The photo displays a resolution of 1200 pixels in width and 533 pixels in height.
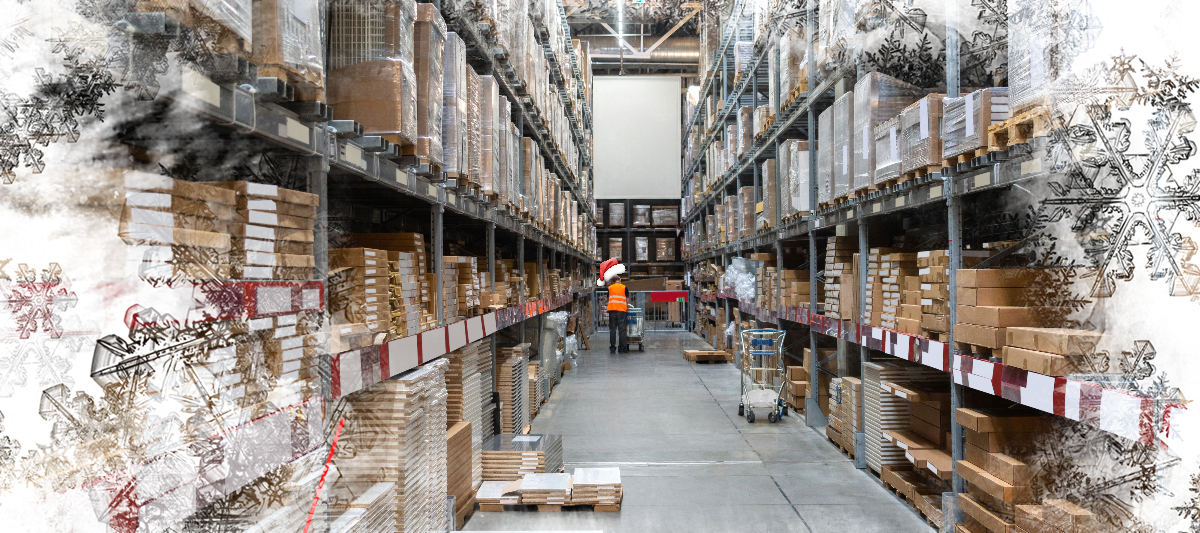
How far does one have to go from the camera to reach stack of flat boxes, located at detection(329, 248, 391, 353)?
8.93 ft

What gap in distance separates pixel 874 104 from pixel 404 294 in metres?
3.92

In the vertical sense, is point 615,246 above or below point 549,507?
above

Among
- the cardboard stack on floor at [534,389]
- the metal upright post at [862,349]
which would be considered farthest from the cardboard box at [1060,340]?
the cardboard stack on floor at [534,389]

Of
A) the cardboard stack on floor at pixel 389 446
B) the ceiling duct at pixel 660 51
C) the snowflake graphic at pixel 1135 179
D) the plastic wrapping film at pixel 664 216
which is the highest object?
the ceiling duct at pixel 660 51

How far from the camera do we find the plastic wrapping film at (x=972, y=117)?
3.65 m

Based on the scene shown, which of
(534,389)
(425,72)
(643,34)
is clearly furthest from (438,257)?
(643,34)

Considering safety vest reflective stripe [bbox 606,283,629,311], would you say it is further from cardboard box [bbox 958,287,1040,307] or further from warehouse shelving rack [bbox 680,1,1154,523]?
cardboard box [bbox 958,287,1040,307]

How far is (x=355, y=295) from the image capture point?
2783 mm

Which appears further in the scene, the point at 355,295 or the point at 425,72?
the point at 425,72

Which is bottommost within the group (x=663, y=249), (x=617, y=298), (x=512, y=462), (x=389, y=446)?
(x=512, y=462)

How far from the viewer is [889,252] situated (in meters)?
5.43

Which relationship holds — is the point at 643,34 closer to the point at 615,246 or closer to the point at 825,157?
the point at 615,246

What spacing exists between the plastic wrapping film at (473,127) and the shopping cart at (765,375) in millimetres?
4255

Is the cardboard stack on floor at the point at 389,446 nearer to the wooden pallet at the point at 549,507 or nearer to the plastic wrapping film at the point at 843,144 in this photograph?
the wooden pallet at the point at 549,507
